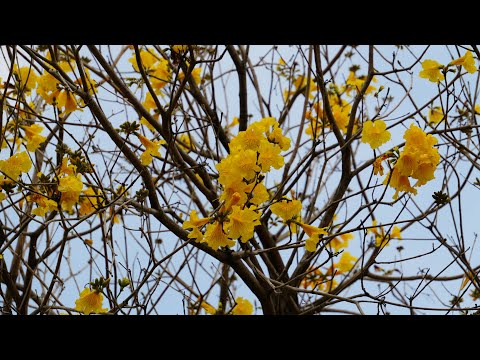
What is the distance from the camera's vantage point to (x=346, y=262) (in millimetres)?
2982

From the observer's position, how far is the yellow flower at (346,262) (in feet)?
9.78

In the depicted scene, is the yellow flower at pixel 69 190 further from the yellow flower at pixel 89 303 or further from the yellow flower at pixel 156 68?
the yellow flower at pixel 156 68

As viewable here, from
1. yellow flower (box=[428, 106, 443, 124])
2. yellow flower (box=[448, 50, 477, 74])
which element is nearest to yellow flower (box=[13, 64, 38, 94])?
yellow flower (box=[448, 50, 477, 74])

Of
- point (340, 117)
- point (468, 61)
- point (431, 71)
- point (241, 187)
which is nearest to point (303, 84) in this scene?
point (340, 117)

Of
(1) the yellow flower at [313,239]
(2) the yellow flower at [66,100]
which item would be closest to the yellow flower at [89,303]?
(1) the yellow flower at [313,239]

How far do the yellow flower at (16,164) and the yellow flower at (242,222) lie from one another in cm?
88

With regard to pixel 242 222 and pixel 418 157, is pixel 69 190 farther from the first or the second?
pixel 418 157

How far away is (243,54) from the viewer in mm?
2961
